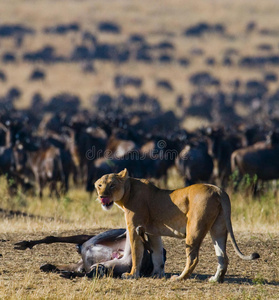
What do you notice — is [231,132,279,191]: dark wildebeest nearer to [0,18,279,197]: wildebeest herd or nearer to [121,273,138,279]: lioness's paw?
[0,18,279,197]: wildebeest herd

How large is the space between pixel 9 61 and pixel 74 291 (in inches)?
2389

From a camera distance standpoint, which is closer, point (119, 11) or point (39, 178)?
point (39, 178)

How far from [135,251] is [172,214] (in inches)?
22.2

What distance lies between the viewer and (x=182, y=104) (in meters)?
52.1

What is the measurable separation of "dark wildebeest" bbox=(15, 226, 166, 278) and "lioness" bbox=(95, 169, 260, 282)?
0.16m

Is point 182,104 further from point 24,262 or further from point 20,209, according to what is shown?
point 24,262

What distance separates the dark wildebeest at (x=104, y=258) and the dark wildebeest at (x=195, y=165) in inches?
354

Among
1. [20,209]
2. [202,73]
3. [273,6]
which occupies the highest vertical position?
[273,6]

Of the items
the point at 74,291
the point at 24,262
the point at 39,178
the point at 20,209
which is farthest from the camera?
the point at 39,178

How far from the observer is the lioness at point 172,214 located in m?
6.79

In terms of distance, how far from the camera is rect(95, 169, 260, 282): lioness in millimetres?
6789

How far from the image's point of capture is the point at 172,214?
23.1 feet

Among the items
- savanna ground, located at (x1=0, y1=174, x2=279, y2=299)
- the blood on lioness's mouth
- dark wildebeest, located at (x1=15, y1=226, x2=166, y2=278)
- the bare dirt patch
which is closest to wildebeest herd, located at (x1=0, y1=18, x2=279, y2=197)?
savanna ground, located at (x1=0, y1=174, x2=279, y2=299)

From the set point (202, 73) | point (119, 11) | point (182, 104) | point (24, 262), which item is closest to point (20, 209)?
point (24, 262)
